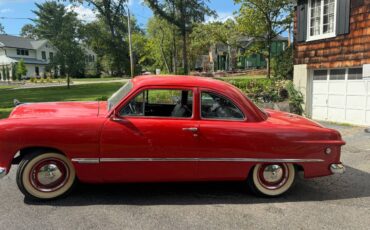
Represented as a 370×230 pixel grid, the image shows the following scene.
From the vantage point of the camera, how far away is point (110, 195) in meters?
4.75

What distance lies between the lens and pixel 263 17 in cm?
1991

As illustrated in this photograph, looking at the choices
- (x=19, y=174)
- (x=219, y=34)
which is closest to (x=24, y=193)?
(x=19, y=174)

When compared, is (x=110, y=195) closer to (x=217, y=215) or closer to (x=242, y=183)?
(x=217, y=215)

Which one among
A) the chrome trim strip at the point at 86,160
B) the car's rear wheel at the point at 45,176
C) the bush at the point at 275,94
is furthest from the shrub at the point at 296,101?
the car's rear wheel at the point at 45,176

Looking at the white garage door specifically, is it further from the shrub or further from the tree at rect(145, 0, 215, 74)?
the tree at rect(145, 0, 215, 74)

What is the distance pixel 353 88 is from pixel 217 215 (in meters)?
9.07

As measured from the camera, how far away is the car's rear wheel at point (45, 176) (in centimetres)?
436

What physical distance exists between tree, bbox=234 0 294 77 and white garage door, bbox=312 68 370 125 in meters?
7.67

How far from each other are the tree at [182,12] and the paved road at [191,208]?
31.0 meters

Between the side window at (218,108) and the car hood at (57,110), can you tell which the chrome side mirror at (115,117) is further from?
the side window at (218,108)

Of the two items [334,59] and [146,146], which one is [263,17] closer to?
[334,59]

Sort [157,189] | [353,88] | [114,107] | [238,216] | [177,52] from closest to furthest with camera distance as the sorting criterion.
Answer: [238,216]
[114,107]
[157,189]
[353,88]
[177,52]

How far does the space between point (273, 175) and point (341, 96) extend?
8253 millimetres

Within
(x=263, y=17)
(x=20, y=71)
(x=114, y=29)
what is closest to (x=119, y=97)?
(x=263, y=17)
